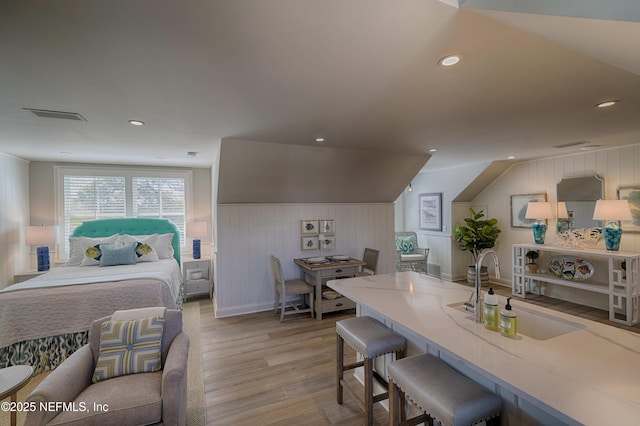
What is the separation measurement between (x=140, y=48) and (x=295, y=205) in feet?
10.8

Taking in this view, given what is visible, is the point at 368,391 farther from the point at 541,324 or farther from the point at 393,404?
the point at 541,324

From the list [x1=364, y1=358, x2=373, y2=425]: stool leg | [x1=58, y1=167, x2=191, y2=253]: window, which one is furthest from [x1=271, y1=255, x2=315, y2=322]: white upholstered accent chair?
[x1=58, y1=167, x2=191, y2=253]: window

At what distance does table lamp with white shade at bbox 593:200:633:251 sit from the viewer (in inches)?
143

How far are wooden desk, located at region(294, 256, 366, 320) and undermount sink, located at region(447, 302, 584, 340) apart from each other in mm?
2345

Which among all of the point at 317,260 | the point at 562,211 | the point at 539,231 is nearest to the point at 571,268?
the point at 539,231

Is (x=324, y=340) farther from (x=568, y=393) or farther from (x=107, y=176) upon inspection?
(x=107, y=176)

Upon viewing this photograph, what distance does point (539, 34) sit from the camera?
131 cm

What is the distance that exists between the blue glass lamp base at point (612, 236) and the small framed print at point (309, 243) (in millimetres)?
4133

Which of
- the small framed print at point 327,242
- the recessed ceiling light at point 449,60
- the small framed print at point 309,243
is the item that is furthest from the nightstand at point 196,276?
the recessed ceiling light at point 449,60

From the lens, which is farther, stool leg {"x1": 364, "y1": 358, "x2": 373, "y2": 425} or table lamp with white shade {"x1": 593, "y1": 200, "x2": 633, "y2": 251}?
table lamp with white shade {"x1": 593, "y1": 200, "x2": 633, "y2": 251}

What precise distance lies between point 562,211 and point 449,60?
14.8 feet

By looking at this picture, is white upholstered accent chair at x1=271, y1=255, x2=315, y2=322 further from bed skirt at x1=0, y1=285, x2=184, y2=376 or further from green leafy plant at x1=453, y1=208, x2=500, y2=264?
green leafy plant at x1=453, y1=208, x2=500, y2=264

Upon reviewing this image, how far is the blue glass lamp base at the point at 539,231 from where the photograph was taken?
4620 millimetres

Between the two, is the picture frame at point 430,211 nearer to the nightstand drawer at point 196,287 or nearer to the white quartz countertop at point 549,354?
the white quartz countertop at point 549,354
